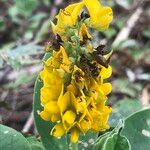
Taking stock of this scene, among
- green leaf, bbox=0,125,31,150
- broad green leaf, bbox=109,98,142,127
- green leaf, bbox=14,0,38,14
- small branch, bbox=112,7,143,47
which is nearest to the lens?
green leaf, bbox=0,125,31,150

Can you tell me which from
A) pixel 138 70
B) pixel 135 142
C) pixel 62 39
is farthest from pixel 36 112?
pixel 138 70

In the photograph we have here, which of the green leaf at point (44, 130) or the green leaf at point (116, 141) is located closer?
the green leaf at point (116, 141)

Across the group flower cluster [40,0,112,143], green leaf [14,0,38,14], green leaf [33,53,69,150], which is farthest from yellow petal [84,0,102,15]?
green leaf [14,0,38,14]

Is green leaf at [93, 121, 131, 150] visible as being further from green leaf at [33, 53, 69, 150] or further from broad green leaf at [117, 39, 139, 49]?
broad green leaf at [117, 39, 139, 49]

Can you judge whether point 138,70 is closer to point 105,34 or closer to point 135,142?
point 105,34

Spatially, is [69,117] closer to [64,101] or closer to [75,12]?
[64,101]

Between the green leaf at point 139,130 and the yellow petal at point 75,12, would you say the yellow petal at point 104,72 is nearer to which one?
the yellow petal at point 75,12

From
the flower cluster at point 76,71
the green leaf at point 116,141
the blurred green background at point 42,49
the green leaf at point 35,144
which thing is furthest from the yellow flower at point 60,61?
the blurred green background at point 42,49
